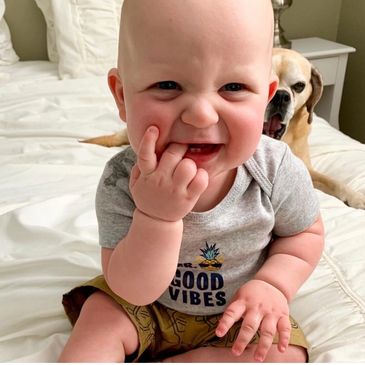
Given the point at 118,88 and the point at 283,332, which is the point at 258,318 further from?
the point at 118,88

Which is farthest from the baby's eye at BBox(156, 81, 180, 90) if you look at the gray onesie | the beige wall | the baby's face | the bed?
the beige wall

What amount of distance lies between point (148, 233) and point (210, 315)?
0.22 m

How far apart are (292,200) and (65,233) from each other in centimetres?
44

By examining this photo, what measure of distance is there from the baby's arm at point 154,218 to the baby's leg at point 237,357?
115mm

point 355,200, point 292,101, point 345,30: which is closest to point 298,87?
point 292,101

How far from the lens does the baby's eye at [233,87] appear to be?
53 centimetres

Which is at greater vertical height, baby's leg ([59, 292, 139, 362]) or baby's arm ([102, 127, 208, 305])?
baby's arm ([102, 127, 208, 305])

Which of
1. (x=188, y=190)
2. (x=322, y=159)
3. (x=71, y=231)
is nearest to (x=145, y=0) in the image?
(x=188, y=190)

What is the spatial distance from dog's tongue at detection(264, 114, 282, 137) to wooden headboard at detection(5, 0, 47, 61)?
49.1 inches

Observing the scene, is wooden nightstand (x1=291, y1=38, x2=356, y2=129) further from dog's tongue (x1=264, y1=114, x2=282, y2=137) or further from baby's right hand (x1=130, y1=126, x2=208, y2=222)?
baby's right hand (x1=130, y1=126, x2=208, y2=222)

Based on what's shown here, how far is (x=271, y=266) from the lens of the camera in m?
0.66

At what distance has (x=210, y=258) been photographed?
26.3 inches

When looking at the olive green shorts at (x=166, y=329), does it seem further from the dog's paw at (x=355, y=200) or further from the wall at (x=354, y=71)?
the wall at (x=354, y=71)

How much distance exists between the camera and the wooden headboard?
213cm
